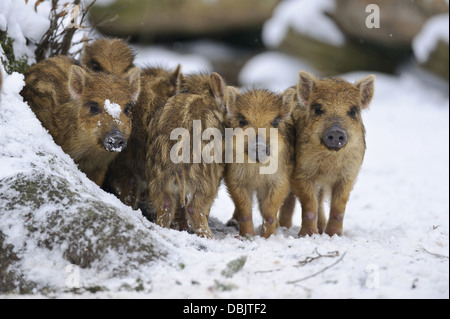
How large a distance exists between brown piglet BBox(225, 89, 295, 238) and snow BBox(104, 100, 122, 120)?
36.9 inches

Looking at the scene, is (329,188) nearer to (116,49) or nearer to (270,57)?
(116,49)

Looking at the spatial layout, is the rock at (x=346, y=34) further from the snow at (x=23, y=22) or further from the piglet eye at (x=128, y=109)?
the piglet eye at (x=128, y=109)

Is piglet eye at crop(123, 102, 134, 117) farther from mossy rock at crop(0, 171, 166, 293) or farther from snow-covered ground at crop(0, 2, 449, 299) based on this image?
mossy rock at crop(0, 171, 166, 293)

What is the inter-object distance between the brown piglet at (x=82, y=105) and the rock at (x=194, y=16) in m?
10.1

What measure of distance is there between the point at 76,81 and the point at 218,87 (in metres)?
1.25

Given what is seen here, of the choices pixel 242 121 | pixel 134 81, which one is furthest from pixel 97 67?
pixel 242 121

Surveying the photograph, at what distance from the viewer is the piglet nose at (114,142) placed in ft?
16.2

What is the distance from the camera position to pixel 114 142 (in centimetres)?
492

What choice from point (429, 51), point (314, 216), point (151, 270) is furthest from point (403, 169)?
point (151, 270)

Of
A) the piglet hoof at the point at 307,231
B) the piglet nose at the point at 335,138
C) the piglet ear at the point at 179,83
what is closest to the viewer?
the piglet nose at the point at 335,138

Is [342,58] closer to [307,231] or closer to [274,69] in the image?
[274,69]

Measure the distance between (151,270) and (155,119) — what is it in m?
1.77

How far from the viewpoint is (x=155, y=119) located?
17.0ft

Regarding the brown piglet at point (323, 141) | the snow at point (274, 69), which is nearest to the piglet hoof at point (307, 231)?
the brown piglet at point (323, 141)
